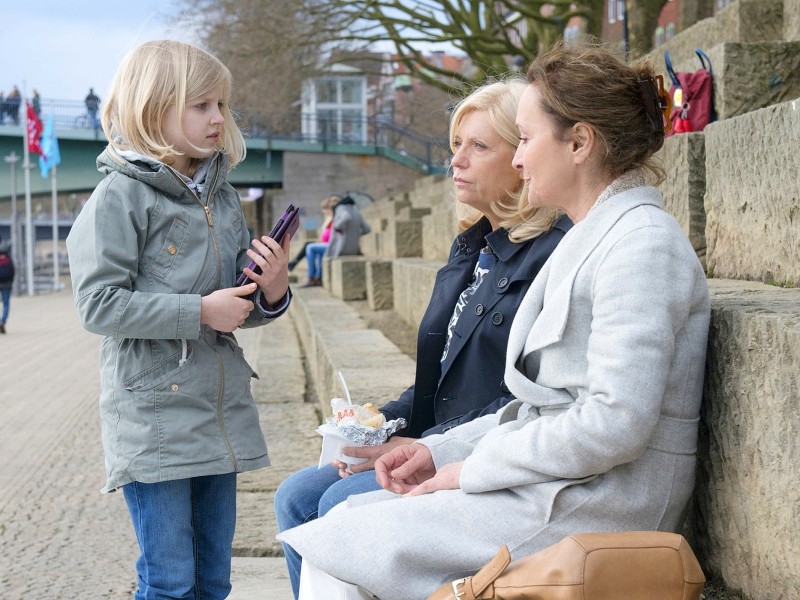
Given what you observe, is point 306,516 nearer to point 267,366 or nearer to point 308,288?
point 267,366

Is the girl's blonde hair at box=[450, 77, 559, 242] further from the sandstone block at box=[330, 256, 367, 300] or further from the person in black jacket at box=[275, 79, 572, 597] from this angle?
the sandstone block at box=[330, 256, 367, 300]

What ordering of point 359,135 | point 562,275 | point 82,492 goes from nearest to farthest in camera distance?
point 562,275, point 82,492, point 359,135

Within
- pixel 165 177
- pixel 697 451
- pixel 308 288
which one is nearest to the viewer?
pixel 697 451

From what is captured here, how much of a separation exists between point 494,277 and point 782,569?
1092 mm

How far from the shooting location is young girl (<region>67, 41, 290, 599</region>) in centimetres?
248

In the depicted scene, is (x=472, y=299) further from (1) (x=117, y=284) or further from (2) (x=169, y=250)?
(1) (x=117, y=284)

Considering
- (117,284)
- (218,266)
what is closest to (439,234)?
(218,266)

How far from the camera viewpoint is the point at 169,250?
2.57 meters

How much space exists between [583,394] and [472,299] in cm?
79

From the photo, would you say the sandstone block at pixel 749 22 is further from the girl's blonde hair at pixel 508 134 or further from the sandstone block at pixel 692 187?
the girl's blonde hair at pixel 508 134

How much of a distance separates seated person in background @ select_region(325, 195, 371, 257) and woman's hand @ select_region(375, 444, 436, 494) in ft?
43.5

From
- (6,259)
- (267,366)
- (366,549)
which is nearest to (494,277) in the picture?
(366,549)

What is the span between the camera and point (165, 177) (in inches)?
99.8

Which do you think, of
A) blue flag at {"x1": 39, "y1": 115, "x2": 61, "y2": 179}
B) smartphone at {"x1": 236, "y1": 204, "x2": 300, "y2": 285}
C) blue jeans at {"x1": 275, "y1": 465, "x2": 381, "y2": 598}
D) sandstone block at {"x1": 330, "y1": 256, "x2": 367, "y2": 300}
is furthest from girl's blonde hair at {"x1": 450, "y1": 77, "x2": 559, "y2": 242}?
blue flag at {"x1": 39, "y1": 115, "x2": 61, "y2": 179}
